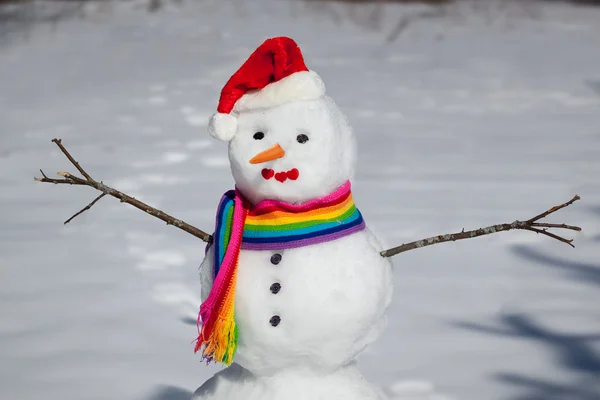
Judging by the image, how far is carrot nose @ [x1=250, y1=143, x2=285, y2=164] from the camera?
1.75m

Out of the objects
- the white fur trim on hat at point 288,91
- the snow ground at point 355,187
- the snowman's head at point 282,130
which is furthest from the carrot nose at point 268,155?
the snow ground at point 355,187

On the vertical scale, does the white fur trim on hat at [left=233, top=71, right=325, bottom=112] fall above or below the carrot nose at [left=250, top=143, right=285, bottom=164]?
above

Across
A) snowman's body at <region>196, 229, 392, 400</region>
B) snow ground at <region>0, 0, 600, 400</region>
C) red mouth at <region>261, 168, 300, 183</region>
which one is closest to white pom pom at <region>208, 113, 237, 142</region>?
red mouth at <region>261, 168, 300, 183</region>

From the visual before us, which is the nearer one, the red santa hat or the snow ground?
the red santa hat

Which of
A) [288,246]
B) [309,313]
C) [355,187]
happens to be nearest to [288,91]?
[288,246]

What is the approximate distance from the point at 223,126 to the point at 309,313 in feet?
1.33

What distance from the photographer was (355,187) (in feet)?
14.2

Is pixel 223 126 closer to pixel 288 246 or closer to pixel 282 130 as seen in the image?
pixel 282 130

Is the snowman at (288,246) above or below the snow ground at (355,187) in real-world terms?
above

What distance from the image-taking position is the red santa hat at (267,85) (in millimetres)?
1826

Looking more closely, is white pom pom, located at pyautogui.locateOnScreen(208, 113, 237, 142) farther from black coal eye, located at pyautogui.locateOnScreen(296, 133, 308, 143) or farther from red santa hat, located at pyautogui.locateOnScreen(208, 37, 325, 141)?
black coal eye, located at pyautogui.locateOnScreen(296, 133, 308, 143)

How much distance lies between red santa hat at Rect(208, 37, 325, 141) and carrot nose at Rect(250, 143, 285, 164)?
10 cm

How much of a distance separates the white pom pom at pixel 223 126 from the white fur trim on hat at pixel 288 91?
0.04 metres

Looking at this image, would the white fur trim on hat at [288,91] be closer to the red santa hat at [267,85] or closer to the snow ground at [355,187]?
the red santa hat at [267,85]
